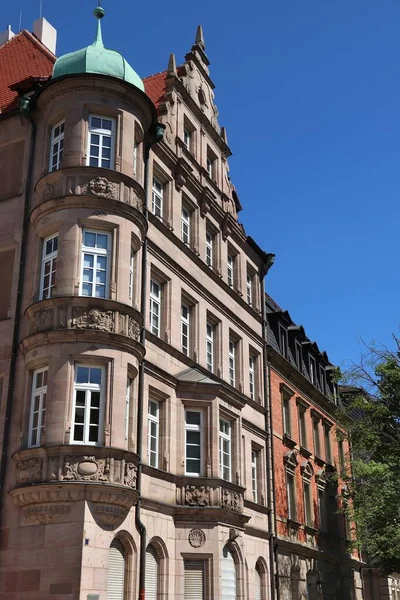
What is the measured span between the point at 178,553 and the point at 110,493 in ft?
16.5

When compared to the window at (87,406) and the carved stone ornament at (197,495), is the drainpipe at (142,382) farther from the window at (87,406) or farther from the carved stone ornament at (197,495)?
the carved stone ornament at (197,495)

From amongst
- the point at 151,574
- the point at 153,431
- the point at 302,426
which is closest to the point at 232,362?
the point at 153,431

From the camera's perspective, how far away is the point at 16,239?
861 inches

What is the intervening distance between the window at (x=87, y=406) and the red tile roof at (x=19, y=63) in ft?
33.4

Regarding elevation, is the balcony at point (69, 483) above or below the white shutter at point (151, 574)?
above

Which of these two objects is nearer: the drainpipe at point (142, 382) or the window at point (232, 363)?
the drainpipe at point (142, 382)

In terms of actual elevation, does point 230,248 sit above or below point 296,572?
above

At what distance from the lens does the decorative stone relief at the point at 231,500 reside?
2308cm

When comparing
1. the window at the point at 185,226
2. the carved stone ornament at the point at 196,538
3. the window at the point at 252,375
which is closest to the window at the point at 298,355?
the window at the point at 252,375

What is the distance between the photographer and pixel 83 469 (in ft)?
58.7

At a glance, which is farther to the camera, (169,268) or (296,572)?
(296,572)

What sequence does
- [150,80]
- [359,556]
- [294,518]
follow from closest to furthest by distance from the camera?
[150,80]
[294,518]
[359,556]

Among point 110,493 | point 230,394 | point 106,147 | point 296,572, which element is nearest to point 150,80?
point 106,147

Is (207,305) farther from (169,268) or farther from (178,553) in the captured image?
(178,553)
